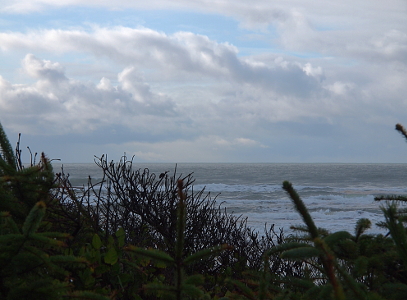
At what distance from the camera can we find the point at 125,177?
5758 mm

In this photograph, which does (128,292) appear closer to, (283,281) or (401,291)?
(283,281)

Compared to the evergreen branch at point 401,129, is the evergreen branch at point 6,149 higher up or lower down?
lower down

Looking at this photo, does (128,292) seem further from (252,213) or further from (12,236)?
(252,213)

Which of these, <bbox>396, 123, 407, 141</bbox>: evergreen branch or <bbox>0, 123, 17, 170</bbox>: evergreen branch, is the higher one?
<bbox>396, 123, 407, 141</bbox>: evergreen branch

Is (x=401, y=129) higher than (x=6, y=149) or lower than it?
higher

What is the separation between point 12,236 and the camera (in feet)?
4.19

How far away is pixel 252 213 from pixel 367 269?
26.4 m

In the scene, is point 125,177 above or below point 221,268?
above

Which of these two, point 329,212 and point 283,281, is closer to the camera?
point 283,281

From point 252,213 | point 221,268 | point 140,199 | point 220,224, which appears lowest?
point 252,213

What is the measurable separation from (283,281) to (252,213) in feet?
86.3

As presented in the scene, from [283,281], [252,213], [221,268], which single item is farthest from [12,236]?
Answer: [252,213]

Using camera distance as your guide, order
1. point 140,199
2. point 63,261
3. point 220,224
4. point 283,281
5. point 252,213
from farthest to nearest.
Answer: point 252,213, point 220,224, point 140,199, point 283,281, point 63,261

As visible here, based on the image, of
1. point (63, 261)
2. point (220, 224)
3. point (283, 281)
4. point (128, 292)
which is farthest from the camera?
point (220, 224)
